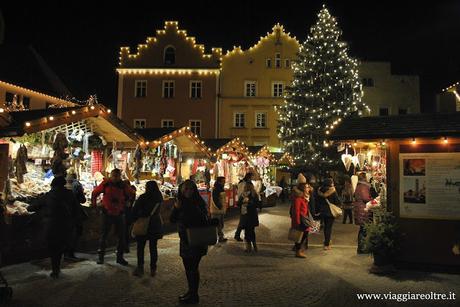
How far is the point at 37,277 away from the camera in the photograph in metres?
7.66

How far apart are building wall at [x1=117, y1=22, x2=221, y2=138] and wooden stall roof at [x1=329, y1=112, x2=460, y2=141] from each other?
88.8ft

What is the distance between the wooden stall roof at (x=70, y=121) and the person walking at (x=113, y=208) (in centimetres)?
236

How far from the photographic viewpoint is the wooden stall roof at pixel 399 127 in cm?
809

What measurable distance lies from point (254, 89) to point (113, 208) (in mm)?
28929

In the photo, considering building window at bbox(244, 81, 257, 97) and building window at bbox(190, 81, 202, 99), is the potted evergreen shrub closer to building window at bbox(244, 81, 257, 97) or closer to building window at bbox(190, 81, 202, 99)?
building window at bbox(190, 81, 202, 99)

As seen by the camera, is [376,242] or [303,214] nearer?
[376,242]

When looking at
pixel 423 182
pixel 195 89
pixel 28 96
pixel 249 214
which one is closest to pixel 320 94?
pixel 195 89

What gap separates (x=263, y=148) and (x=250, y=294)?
19.5m

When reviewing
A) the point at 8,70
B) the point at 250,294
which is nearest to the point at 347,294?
the point at 250,294

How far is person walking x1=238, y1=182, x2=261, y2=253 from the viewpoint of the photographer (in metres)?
10.6

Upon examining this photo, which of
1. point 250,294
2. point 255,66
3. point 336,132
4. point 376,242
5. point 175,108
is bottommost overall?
point 250,294

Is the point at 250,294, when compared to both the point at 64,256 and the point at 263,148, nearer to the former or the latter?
the point at 64,256

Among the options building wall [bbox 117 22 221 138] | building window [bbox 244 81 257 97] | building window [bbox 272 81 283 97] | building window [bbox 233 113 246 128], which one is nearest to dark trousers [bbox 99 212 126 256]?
building wall [bbox 117 22 221 138]

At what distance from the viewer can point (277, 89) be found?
36531 millimetres
